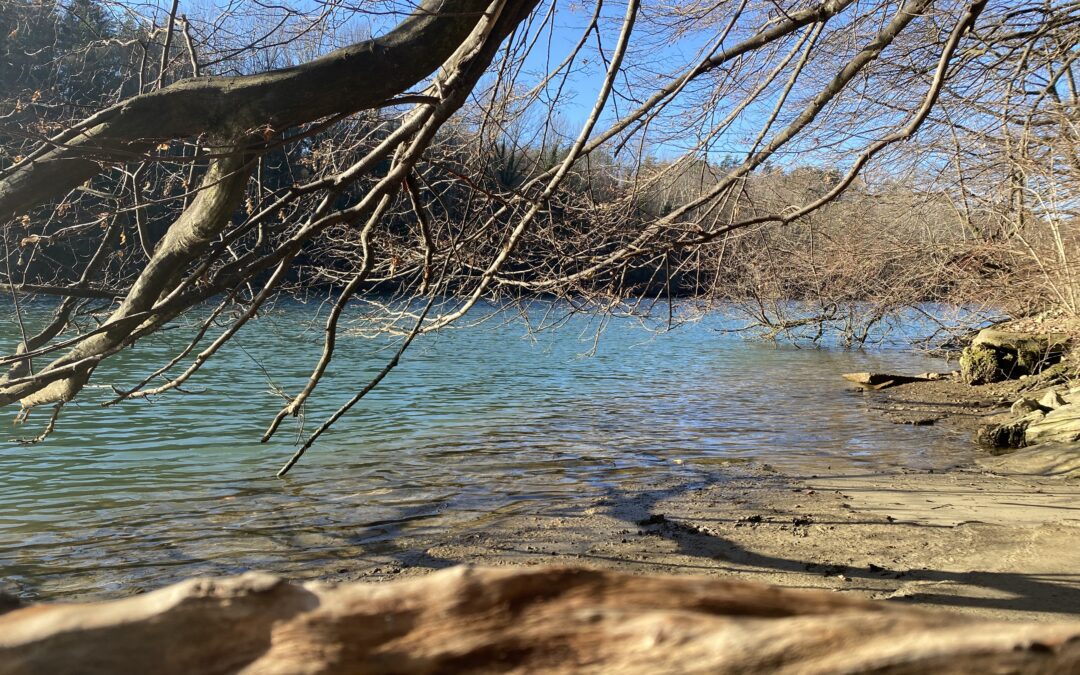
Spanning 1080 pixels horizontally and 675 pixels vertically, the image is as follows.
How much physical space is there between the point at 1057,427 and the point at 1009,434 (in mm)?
843

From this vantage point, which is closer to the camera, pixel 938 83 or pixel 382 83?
pixel 382 83

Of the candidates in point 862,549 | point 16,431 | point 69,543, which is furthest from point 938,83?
point 16,431

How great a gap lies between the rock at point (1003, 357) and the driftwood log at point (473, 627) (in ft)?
57.2

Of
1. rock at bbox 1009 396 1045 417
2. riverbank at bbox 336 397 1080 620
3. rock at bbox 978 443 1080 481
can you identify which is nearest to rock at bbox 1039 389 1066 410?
rock at bbox 1009 396 1045 417

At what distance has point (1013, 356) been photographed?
17.1m

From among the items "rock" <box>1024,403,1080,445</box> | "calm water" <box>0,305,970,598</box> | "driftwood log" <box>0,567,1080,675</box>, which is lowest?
"calm water" <box>0,305,970,598</box>

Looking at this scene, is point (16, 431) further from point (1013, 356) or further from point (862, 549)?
point (1013, 356)

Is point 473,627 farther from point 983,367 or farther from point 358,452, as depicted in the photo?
point 983,367

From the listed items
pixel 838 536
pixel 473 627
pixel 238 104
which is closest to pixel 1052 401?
pixel 838 536

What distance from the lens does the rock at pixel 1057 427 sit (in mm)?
10102

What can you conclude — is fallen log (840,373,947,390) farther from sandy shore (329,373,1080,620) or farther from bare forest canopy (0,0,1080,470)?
sandy shore (329,373,1080,620)

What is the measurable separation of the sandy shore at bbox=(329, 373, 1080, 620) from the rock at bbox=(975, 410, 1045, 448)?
1.76 metres

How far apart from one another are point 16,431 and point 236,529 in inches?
228

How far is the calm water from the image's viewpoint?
264 inches
